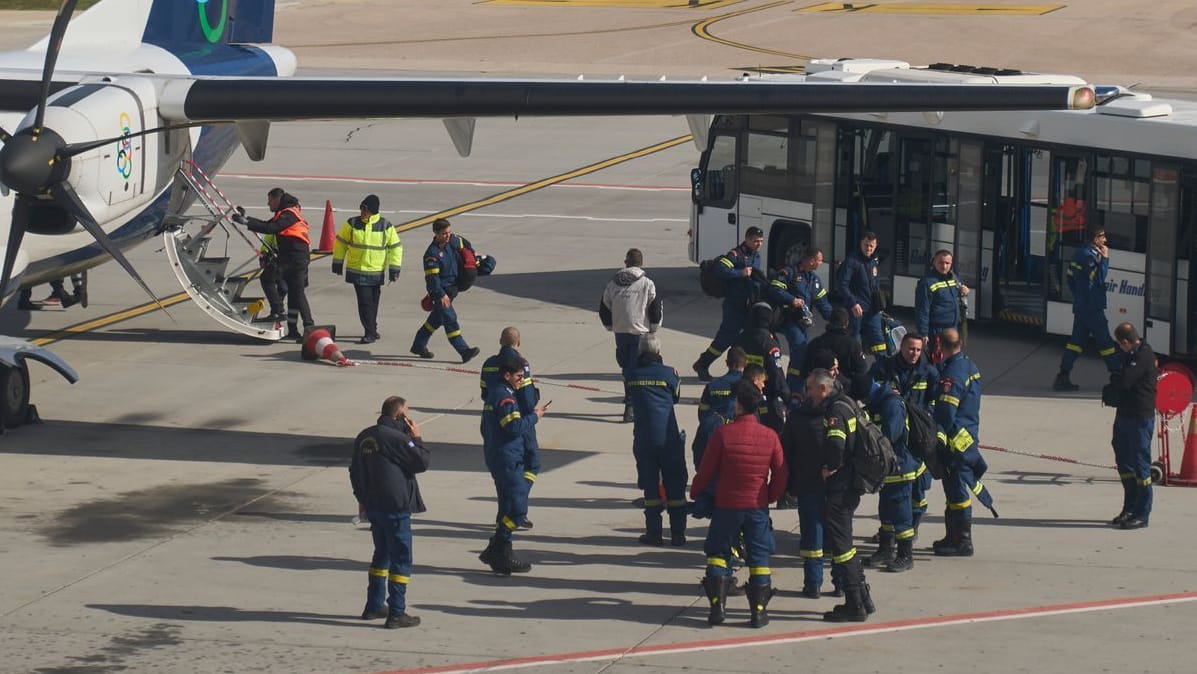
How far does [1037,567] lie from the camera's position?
13891mm

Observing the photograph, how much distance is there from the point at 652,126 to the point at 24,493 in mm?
26207

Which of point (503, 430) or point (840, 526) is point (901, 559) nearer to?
point (840, 526)

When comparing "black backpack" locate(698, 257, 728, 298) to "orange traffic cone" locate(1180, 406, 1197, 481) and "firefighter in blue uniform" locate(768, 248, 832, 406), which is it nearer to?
"firefighter in blue uniform" locate(768, 248, 832, 406)

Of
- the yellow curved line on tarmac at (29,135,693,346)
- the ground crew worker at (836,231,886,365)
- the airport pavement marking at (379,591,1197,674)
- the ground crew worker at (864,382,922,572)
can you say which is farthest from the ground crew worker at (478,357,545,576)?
the yellow curved line on tarmac at (29,135,693,346)

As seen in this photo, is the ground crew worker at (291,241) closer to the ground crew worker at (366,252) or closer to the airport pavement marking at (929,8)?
the ground crew worker at (366,252)

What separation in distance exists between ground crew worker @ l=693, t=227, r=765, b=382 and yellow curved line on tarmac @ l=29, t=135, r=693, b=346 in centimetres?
649

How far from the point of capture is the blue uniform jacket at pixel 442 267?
2028cm

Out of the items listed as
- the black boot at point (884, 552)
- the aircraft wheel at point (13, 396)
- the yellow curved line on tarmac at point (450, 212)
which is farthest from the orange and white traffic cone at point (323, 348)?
the black boot at point (884, 552)

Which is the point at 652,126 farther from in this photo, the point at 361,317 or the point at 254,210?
the point at 361,317

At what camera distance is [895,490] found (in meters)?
13.7

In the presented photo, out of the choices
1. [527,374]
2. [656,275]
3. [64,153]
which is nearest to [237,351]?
[64,153]

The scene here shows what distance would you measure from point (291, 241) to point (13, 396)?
4.40 meters

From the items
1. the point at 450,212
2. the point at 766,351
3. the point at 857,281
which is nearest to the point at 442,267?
the point at 857,281

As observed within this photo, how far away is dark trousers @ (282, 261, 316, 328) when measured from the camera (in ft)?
70.5
